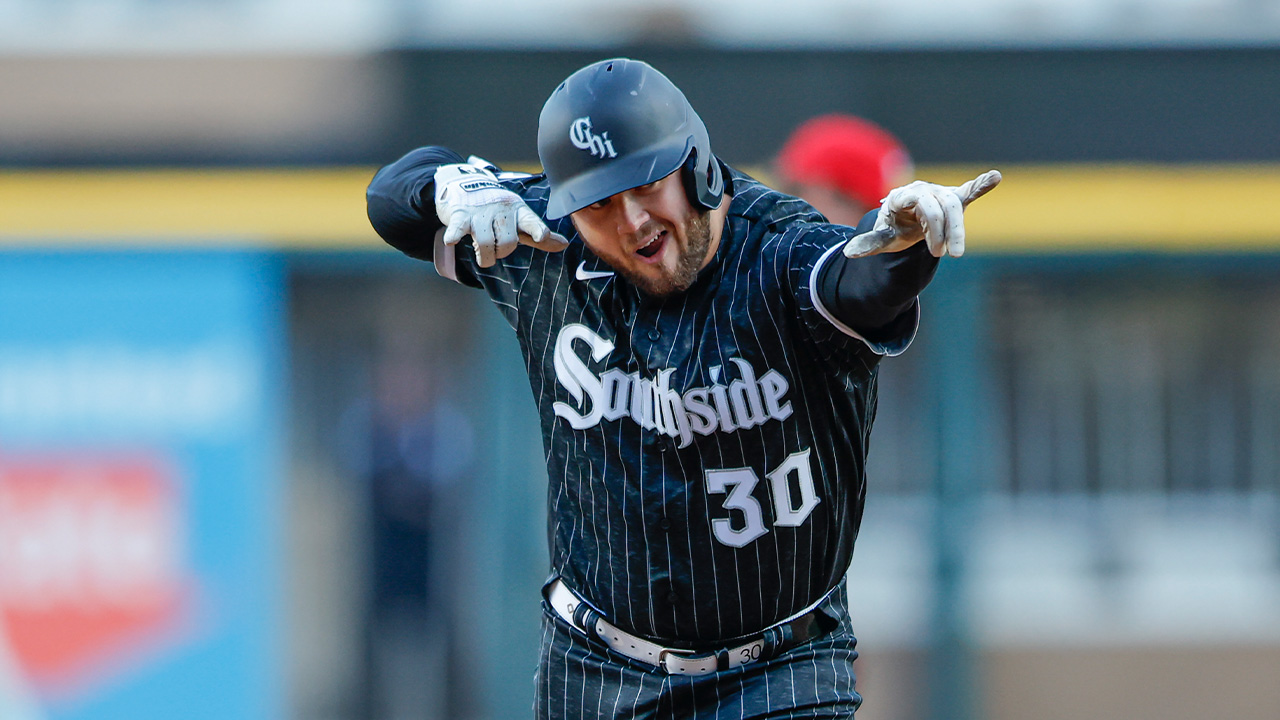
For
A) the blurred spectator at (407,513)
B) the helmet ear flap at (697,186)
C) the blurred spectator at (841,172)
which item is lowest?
the blurred spectator at (407,513)

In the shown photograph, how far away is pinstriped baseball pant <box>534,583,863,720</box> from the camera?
218 centimetres

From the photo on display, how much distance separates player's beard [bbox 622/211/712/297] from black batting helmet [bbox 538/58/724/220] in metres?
0.03

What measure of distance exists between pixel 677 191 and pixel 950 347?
437 cm

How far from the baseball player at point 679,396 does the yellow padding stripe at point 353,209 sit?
385 centimetres

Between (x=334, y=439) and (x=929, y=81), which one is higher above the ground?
(x=929, y=81)

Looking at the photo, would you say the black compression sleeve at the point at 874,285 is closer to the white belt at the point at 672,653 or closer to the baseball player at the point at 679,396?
the baseball player at the point at 679,396

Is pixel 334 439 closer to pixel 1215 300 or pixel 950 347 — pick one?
pixel 950 347

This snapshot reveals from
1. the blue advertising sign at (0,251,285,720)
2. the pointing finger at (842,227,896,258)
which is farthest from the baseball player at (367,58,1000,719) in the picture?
the blue advertising sign at (0,251,285,720)

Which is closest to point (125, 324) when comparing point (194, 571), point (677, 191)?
point (194, 571)

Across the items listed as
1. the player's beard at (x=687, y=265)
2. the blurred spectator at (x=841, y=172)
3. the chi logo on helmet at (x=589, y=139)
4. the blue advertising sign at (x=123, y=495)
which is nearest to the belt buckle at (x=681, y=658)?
the player's beard at (x=687, y=265)

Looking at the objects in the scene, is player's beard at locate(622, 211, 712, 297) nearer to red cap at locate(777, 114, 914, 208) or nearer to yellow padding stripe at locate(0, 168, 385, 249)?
red cap at locate(777, 114, 914, 208)

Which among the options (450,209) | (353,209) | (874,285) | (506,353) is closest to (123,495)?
(353,209)

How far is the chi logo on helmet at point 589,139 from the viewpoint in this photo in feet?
6.59

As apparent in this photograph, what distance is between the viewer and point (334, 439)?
668 cm
